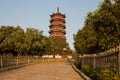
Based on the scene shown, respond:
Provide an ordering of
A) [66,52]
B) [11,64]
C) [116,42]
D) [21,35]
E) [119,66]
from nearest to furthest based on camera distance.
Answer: [119,66]
[116,42]
[11,64]
[21,35]
[66,52]

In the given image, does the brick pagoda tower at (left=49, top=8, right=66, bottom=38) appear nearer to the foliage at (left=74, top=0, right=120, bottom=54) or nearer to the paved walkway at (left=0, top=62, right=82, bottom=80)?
the paved walkway at (left=0, top=62, right=82, bottom=80)

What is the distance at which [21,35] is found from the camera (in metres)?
75.2

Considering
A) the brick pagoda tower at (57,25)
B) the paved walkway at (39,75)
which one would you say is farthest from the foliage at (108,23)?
the brick pagoda tower at (57,25)

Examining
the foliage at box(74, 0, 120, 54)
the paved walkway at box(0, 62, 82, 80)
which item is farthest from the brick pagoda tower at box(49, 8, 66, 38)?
the foliage at box(74, 0, 120, 54)

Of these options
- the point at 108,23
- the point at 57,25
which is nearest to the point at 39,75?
the point at 108,23

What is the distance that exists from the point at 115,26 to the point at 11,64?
21.4 metres

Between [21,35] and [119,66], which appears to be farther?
[21,35]

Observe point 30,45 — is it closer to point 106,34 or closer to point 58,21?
point 106,34

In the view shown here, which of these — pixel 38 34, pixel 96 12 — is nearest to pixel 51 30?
pixel 38 34

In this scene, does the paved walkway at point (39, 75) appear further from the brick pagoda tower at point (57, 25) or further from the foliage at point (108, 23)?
the brick pagoda tower at point (57, 25)

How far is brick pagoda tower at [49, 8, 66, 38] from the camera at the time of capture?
439ft

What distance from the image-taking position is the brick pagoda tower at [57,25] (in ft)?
439

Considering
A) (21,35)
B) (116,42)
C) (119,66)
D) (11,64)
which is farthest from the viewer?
(21,35)

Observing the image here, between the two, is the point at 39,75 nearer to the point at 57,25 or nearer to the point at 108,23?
the point at 108,23
